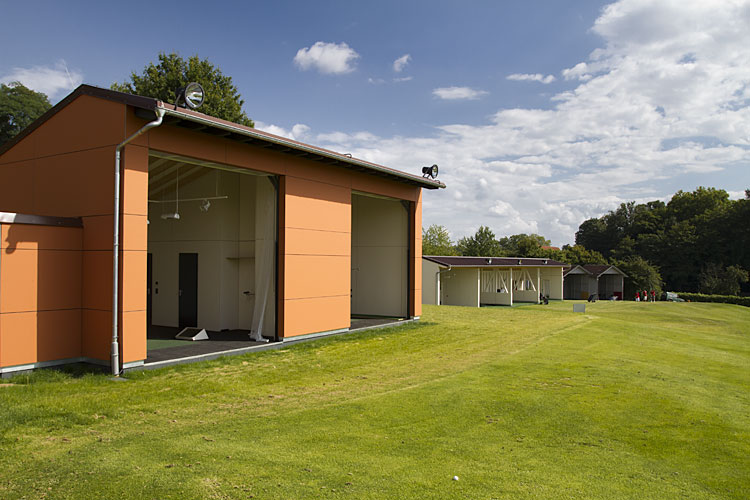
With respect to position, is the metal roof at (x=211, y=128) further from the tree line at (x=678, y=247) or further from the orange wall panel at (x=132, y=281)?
the tree line at (x=678, y=247)

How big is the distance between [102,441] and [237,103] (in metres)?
31.4

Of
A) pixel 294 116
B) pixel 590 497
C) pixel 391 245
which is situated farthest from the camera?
pixel 294 116

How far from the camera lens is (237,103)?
34031mm

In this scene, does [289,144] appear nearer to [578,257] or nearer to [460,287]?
[460,287]

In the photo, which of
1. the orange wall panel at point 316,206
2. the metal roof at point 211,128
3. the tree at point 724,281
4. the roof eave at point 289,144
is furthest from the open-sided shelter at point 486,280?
the tree at point 724,281

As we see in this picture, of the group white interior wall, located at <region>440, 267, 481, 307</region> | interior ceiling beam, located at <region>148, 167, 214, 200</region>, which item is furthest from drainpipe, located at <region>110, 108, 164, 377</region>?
white interior wall, located at <region>440, 267, 481, 307</region>

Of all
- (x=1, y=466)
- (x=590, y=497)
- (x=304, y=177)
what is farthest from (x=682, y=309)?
(x=1, y=466)

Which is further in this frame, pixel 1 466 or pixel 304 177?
pixel 304 177

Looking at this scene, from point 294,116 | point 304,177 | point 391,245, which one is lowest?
point 391,245

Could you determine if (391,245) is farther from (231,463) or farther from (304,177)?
(231,463)

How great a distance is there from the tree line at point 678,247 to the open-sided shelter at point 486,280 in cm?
1350

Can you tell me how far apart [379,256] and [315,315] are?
5593 millimetres

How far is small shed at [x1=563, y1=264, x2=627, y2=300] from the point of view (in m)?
46.7

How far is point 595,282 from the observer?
47.6 meters
